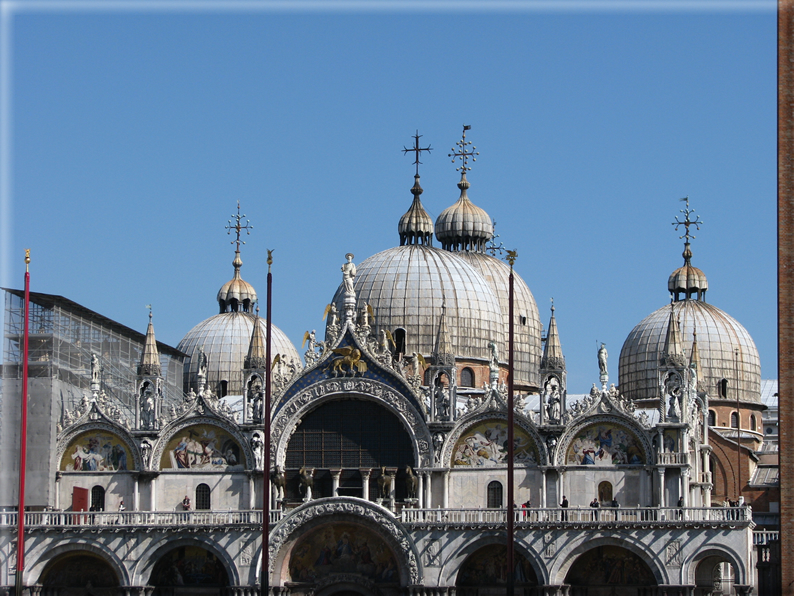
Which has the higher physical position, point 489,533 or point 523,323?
point 523,323

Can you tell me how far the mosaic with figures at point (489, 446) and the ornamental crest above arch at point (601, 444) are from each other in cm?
159

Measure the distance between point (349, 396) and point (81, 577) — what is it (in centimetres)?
1346

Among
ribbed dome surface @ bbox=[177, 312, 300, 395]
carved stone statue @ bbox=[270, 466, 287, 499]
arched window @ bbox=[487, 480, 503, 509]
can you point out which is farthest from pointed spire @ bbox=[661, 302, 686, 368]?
ribbed dome surface @ bbox=[177, 312, 300, 395]

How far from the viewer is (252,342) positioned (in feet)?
248

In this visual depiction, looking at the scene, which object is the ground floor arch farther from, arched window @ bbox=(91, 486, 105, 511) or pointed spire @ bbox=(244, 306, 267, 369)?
pointed spire @ bbox=(244, 306, 267, 369)

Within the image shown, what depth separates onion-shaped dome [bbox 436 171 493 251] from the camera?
9400 centimetres

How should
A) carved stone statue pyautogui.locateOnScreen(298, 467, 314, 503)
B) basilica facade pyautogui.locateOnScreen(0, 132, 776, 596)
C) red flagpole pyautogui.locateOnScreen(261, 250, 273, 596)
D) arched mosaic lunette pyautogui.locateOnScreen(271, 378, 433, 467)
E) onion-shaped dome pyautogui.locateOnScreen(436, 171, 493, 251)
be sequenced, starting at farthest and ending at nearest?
onion-shaped dome pyautogui.locateOnScreen(436, 171, 493, 251), arched mosaic lunette pyautogui.locateOnScreen(271, 378, 433, 467), carved stone statue pyautogui.locateOnScreen(298, 467, 314, 503), basilica facade pyautogui.locateOnScreen(0, 132, 776, 596), red flagpole pyautogui.locateOnScreen(261, 250, 273, 596)

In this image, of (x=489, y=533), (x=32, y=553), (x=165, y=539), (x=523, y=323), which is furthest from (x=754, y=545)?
(x=32, y=553)

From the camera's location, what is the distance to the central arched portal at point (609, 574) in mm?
69000

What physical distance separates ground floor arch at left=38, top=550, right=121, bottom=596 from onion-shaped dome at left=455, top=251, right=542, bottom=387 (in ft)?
80.9

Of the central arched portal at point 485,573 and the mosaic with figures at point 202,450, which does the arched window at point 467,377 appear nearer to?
the mosaic with figures at point 202,450

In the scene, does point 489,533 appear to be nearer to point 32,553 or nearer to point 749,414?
point 32,553

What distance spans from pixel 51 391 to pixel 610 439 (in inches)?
943

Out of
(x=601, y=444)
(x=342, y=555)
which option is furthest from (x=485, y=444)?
(x=342, y=555)
